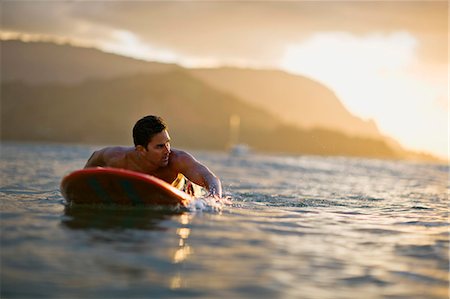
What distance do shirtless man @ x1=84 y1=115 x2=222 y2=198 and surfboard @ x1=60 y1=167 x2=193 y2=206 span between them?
1.68 ft

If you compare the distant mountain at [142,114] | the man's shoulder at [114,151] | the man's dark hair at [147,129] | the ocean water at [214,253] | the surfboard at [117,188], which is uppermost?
the distant mountain at [142,114]

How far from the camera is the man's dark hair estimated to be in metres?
6.88

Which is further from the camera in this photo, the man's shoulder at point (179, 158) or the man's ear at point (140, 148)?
the man's shoulder at point (179, 158)

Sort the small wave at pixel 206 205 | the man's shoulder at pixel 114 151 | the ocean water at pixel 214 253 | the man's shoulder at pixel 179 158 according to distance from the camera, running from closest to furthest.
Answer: the ocean water at pixel 214 253 < the small wave at pixel 206 205 < the man's shoulder at pixel 114 151 < the man's shoulder at pixel 179 158

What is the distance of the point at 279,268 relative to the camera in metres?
4.11

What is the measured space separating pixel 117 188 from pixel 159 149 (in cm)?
78

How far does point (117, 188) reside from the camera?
259 inches

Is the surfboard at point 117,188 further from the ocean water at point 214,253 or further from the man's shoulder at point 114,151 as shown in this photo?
the man's shoulder at point 114,151

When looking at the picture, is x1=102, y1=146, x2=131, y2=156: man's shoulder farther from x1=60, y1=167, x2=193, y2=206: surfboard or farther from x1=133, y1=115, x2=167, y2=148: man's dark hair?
x1=60, y1=167, x2=193, y2=206: surfboard

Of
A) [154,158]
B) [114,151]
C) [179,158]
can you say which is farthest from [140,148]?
[179,158]

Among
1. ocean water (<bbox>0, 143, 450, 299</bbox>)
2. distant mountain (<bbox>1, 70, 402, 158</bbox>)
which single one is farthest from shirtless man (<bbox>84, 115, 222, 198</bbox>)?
distant mountain (<bbox>1, 70, 402, 158</bbox>)

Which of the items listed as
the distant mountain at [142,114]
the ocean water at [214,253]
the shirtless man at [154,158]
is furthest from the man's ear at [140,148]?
the distant mountain at [142,114]

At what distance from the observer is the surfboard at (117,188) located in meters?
6.45

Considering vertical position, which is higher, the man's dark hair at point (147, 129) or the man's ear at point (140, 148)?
the man's dark hair at point (147, 129)
